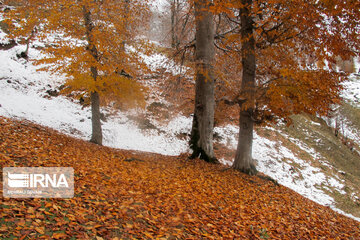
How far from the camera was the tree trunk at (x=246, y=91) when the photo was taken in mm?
7102

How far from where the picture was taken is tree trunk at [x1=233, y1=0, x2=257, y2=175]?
7102 millimetres

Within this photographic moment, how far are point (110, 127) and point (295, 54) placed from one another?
10068 millimetres

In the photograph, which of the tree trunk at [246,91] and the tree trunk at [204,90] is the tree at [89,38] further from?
the tree trunk at [246,91]

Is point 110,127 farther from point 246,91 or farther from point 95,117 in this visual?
point 246,91

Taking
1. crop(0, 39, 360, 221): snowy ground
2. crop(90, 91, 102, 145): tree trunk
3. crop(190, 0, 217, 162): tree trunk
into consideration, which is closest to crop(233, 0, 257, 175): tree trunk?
crop(190, 0, 217, 162): tree trunk

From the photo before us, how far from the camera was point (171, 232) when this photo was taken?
10.6 feet

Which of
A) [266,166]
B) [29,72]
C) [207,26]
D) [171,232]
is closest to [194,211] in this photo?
[171,232]

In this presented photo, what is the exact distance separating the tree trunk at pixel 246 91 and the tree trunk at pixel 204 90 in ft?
3.62

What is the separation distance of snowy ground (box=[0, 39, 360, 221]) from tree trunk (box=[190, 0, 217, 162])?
14.6 feet

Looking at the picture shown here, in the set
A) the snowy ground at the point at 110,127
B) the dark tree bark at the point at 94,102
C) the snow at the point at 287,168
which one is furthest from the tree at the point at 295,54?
the snowy ground at the point at 110,127

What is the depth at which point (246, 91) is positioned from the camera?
7246mm

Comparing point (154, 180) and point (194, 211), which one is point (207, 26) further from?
point (194, 211)

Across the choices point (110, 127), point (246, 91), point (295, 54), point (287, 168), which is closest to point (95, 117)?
point (110, 127)

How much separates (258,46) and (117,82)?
523 cm
